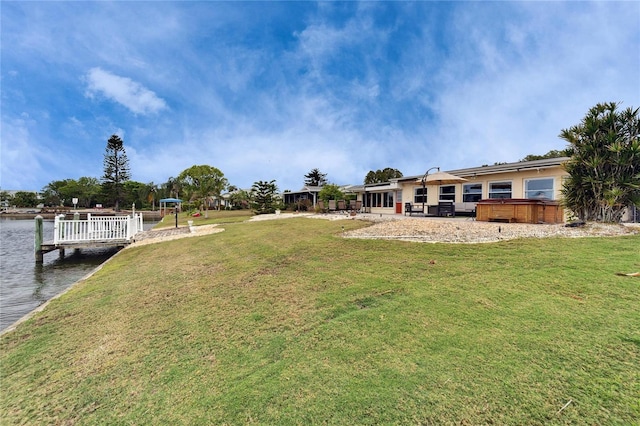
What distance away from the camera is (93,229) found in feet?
43.7

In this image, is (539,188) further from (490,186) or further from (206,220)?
(206,220)

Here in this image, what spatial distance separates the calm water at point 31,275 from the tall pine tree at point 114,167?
39.9 metres

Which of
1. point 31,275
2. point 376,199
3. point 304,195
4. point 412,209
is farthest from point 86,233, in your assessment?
point 304,195

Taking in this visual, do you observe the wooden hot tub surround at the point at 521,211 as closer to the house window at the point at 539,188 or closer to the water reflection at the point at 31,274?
the house window at the point at 539,188

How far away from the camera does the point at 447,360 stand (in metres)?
2.41

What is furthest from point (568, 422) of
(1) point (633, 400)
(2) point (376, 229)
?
(2) point (376, 229)

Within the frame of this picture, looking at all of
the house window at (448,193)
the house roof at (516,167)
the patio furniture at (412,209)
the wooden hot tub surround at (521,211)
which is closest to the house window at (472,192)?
the house window at (448,193)

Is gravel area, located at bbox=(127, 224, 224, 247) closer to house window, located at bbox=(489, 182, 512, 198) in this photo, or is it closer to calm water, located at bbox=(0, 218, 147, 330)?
calm water, located at bbox=(0, 218, 147, 330)

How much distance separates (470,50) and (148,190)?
69.2 m

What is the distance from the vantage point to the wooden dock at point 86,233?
1178 cm

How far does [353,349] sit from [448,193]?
17.2 metres

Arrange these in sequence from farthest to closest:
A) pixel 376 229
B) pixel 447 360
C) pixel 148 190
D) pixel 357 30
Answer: pixel 148 190, pixel 357 30, pixel 376 229, pixel 447 360

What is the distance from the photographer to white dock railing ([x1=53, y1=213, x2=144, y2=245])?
12375mm

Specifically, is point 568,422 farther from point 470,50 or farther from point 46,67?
point 46,67
